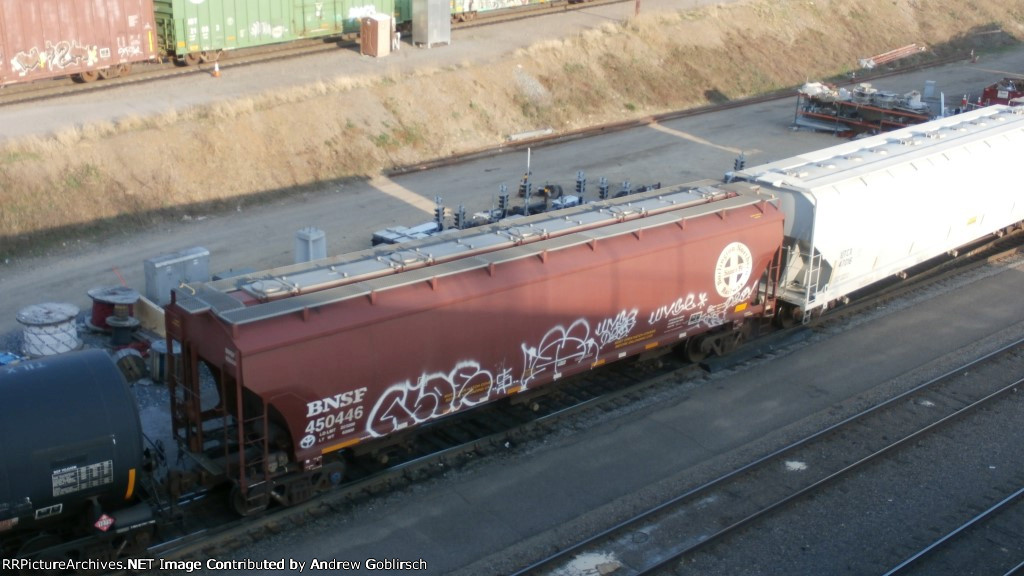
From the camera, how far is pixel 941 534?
48.2ft

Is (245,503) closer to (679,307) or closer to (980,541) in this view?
(679,307)

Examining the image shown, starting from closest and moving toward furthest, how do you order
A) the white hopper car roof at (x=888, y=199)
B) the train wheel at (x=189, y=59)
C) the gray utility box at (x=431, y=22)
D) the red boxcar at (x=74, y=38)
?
the white hopper car roof at (x=888, y=199) → the red boxcar at (x=74, y=38) → the train wheel at (x=189, y=59) → the gray utility box at (x=431, y=22)

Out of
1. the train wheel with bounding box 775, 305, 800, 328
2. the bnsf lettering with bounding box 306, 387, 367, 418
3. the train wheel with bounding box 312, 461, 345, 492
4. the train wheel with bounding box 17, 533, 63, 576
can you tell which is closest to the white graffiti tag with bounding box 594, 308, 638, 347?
the bnsf lettering with bounding box 306, 387, 367, 418

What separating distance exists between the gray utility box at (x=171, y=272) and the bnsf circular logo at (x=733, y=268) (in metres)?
10.9

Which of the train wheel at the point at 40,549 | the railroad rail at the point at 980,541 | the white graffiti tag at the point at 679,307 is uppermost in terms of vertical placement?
the white graffiti tag at the point at 679,307

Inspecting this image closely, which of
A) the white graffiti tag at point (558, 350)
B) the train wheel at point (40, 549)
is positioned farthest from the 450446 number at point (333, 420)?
the train wheel at point (40, 549)

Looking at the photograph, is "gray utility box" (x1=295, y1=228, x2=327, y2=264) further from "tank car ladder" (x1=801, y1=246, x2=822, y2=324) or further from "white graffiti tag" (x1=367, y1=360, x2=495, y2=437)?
"tank car ladder" (x1=801, y1=246, x2=822, y2=324)

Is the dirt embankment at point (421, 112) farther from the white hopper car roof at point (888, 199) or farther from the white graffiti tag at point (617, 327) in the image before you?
the white graffiti tag at point (617, 327)

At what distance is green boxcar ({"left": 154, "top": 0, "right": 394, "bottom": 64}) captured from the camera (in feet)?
114

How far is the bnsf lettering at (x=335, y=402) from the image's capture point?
1362 cm

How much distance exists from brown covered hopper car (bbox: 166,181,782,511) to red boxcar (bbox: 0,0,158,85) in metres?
20.0

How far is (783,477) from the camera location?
1602cm

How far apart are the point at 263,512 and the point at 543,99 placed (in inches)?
1055

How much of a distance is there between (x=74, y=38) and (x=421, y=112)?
11391 mm
